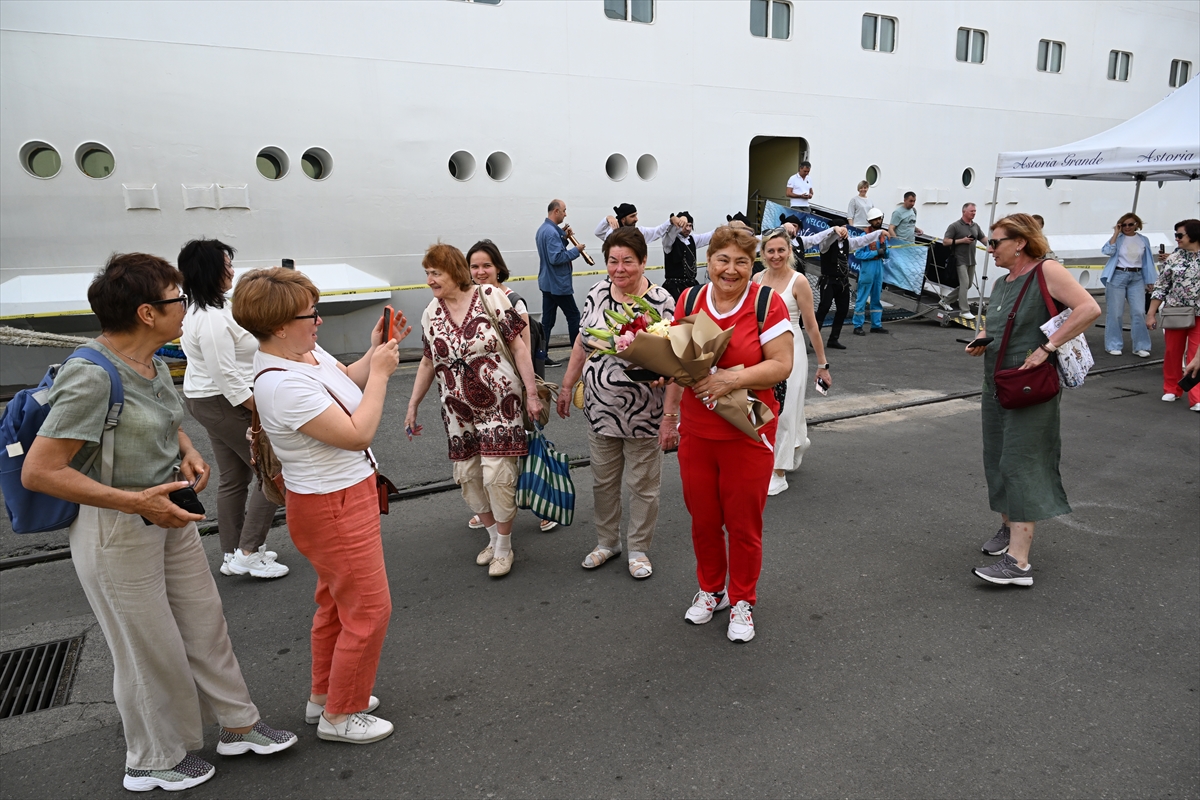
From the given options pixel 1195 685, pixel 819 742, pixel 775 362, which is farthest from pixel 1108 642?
pixel 775 362

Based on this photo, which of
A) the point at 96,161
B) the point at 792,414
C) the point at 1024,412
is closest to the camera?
the point at 1024,412

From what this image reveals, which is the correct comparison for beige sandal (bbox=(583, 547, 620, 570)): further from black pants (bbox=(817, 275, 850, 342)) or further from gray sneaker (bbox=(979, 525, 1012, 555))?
black pants (bbox=(817, 275, 850, 342))

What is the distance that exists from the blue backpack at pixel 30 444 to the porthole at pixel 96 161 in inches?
298

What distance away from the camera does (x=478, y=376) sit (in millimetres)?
3988

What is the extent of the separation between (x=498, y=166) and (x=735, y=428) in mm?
8236

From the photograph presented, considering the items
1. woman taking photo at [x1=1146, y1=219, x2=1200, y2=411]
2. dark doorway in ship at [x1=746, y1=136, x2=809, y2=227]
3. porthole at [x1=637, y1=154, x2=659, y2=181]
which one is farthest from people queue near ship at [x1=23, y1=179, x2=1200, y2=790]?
dark doorway in ship at [x1=746, y1=136, x2=809, y2=227]

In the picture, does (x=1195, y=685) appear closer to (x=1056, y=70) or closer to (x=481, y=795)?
(x=481, y=795)

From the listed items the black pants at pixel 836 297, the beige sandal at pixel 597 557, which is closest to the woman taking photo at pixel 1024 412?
the beige sandal at pixel 597 557

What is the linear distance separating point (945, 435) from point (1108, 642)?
354 centimetres

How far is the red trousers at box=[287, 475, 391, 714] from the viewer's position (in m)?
2.60

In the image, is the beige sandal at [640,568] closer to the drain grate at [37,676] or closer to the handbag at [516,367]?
the handbag at [516,367]

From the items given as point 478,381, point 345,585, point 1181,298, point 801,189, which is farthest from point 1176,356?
point 345,585

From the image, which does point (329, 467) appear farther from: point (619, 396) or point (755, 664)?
point (755, 664)

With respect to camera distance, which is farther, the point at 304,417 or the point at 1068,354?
the point at 1068,354
